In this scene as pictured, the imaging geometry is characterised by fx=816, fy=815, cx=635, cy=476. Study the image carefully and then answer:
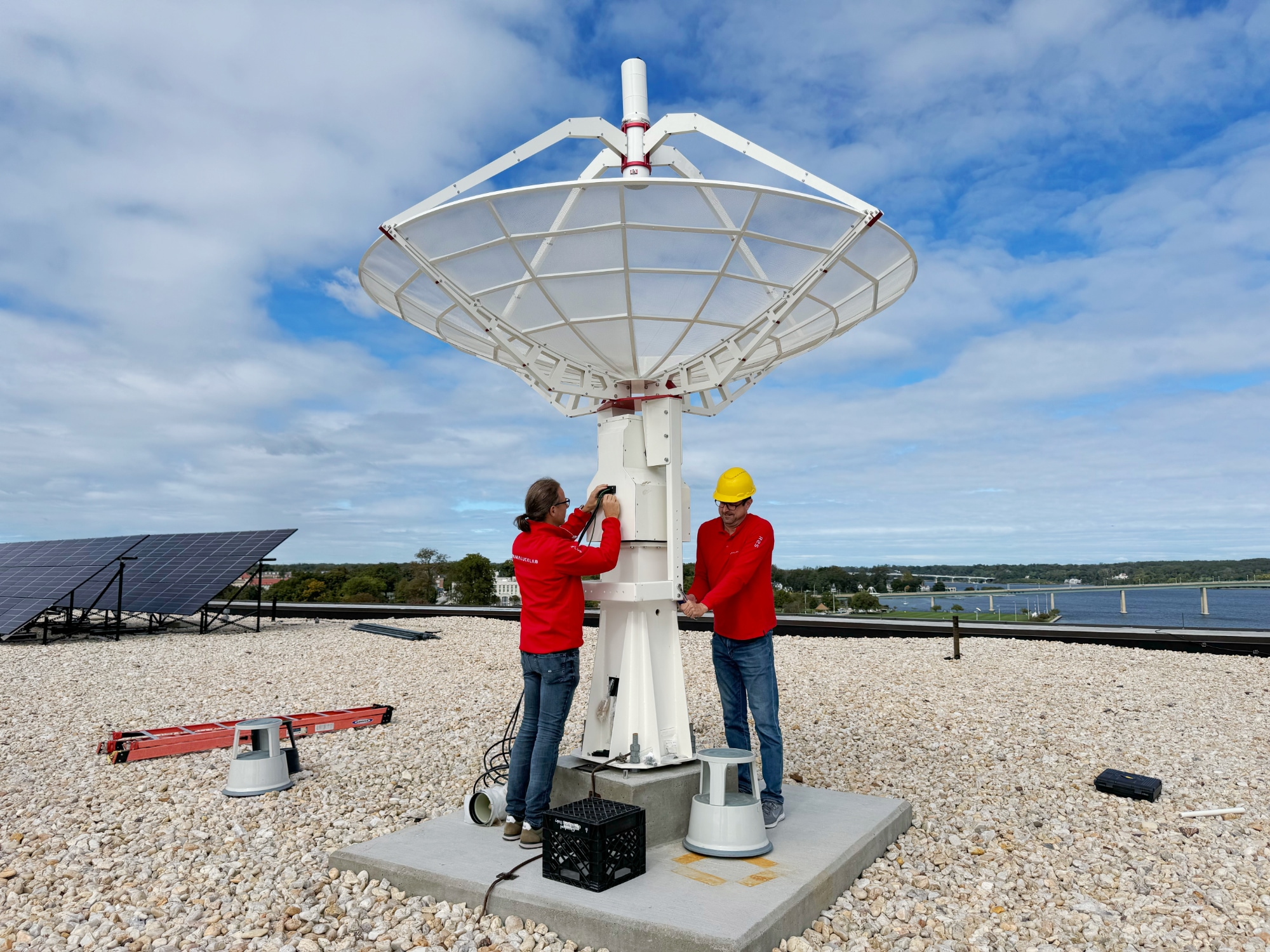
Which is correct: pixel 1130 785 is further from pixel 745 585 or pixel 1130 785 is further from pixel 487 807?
pixel 487 807

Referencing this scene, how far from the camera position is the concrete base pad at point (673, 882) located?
364 centimetres

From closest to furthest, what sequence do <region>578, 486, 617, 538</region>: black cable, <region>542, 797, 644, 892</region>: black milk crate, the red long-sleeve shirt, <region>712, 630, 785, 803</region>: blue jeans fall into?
<region>542, 797, 644, 892</region>: black milk crate, the red long-sleeve shirt, <region>712, 630, 785, 803</region>: blue jeans, <region>578, 486, 617, 538</region>: black cable

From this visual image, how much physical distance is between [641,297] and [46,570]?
17.7m

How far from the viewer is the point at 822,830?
4883 mm

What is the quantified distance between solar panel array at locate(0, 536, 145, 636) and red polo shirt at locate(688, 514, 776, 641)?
14.4 m

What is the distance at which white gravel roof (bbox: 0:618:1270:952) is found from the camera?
402 centimetres

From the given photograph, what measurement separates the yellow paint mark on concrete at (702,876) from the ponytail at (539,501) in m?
2.02

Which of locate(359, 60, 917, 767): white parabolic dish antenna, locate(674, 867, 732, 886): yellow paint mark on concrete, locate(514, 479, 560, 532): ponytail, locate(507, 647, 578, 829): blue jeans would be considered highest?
locate(359, 60, 917, 767): white parabolic dish antenna

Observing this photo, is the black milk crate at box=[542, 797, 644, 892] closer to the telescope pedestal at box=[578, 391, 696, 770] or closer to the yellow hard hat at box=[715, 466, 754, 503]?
the telescope pedestal at box=[578, 391, 696, 770]

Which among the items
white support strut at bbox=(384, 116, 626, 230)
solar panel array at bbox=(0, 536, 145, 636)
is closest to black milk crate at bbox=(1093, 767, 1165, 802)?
white support strut at bbox=(384, 116, 626, 230)

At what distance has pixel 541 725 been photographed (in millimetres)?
4609

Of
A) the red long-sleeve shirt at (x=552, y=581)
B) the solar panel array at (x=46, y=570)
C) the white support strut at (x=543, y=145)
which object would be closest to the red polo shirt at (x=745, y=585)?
the red long-sleeve shirt at (x=552, y=581)

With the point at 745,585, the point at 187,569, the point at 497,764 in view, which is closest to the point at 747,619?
the point at 745,585

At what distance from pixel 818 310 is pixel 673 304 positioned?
1188 millimetres
